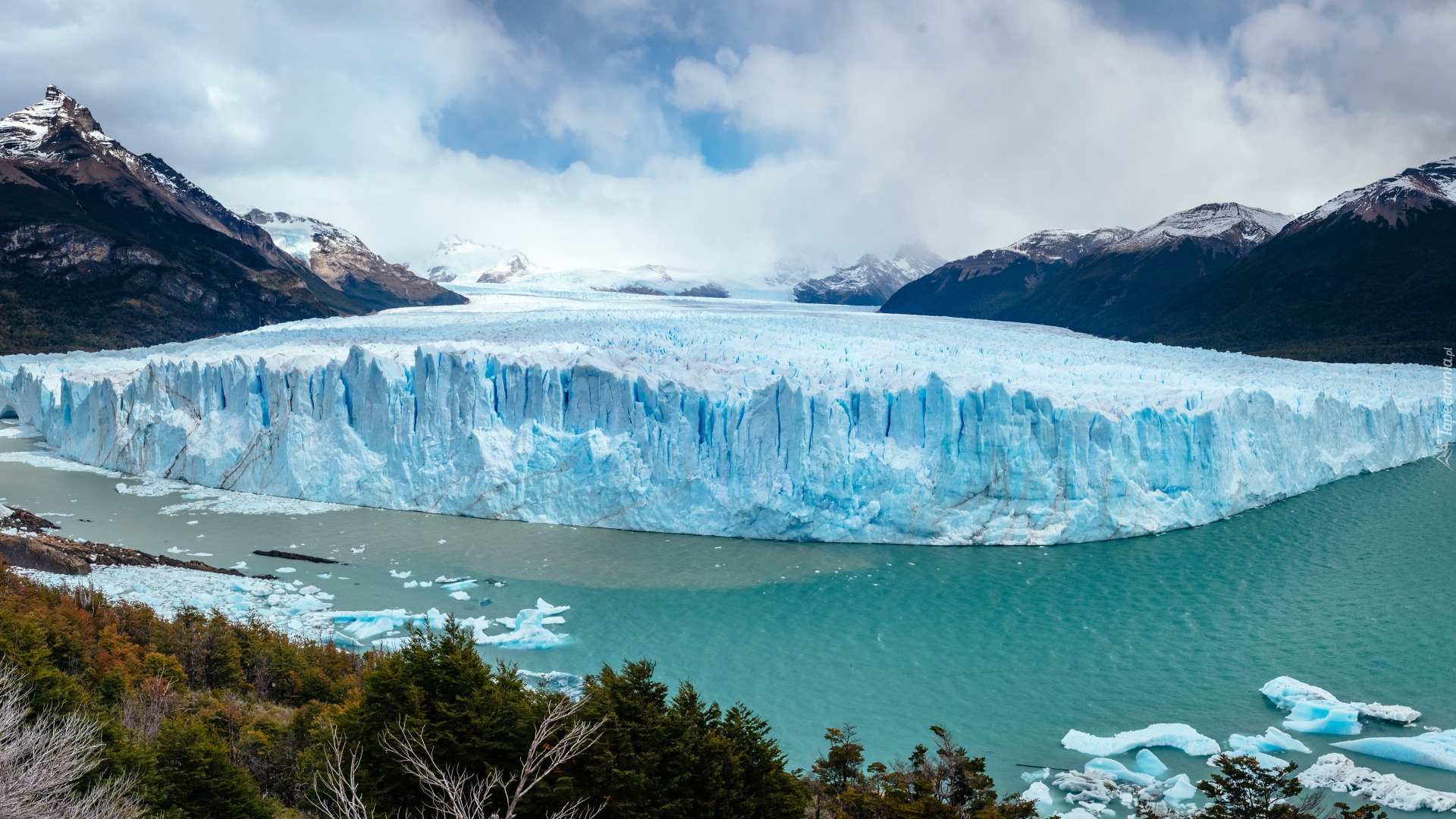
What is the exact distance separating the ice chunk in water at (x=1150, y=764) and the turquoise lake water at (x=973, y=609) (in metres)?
0.41

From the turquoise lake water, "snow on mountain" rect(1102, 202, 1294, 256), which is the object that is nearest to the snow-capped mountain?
"snow on mountain" rect(1102, 202, 1294, 256)

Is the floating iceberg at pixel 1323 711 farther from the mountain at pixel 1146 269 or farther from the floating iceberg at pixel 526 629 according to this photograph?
the mountain at pixel 1146 269

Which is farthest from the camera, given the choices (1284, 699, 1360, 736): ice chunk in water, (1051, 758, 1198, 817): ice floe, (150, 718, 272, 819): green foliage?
(1284, 699, 1360, 736): ice chunk in water

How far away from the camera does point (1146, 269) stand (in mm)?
65188

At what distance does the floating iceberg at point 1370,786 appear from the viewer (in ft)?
27.7

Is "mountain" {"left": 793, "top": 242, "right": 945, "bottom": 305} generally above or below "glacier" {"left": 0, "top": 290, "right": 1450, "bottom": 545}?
above

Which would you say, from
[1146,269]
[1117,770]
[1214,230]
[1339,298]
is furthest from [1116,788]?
[1214,230]

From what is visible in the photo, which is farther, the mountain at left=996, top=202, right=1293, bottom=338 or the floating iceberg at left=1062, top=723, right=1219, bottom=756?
the mountain at left=996, top=202, right=1293, bottom=338

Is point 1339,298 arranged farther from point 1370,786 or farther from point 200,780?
point 200,780

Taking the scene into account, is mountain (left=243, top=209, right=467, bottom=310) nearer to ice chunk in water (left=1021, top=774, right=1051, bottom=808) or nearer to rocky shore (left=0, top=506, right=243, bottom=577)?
rocky shore (left=0, top=506, right=243, bottom=577)

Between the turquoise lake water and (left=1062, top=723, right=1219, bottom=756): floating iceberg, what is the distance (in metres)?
0.15

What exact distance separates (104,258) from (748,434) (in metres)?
46.9

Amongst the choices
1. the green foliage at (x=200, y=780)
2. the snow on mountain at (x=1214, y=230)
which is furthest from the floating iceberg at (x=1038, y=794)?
the snow on mountain at (x=1214, y=230)

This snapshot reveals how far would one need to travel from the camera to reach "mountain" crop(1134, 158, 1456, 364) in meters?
38.2
